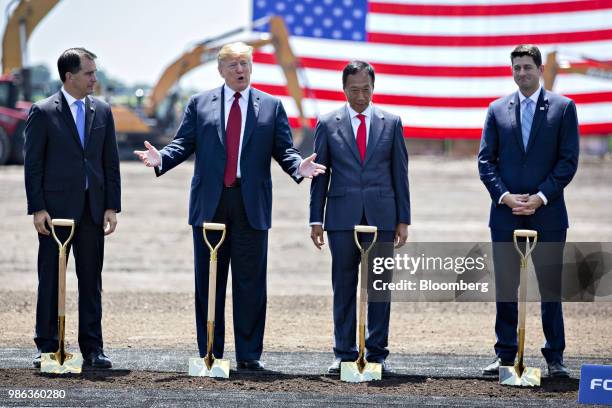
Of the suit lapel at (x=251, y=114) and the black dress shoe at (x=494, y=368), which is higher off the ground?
the suit lapel at (x=251, y=114)

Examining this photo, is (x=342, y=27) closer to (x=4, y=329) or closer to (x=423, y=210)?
(x=423, y=210)

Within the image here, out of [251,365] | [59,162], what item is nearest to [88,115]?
[59,162]

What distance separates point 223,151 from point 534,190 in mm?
1993

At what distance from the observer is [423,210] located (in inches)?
874

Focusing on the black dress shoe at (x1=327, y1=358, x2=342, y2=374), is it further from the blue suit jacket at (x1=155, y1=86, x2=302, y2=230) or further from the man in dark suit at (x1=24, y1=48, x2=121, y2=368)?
the man in dark suit at (x1=24, y1=48, x2=121, y2=368)

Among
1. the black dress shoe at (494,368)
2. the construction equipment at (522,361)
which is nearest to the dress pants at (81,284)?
the black dress shoe at (494,368)

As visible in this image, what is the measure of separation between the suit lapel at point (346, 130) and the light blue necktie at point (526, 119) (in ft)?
3.53

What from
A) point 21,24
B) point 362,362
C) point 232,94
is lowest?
point 362,362

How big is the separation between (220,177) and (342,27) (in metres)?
17.0

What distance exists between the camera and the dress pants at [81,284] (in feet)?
25.2

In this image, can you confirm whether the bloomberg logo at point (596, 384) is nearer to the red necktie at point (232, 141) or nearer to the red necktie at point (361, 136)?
the red necktie at point (361, 136)

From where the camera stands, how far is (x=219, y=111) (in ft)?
25.3

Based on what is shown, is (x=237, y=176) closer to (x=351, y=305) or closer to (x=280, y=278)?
(x=351, y=305)

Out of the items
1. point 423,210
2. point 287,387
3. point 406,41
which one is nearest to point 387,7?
Answer: point 406,41
